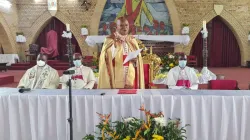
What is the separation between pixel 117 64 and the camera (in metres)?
4.39

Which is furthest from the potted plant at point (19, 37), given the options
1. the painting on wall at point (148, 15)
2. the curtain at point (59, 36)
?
the painting on wall at point (148, 15)

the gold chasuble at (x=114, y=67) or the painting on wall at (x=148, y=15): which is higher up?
the painting on wall at (x=148, y=15)

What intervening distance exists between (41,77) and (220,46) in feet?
44.7

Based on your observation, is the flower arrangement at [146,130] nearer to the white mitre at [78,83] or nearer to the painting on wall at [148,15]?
the white mitre at [78,83]

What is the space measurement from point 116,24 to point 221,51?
13.4 metres

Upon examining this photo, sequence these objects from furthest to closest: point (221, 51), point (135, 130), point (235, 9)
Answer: point (221, 51) → point (235, 9) → point (135, 130)

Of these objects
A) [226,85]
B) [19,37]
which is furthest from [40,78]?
[19,37]

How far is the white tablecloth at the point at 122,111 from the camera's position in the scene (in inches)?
120

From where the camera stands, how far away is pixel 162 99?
3.05 meters

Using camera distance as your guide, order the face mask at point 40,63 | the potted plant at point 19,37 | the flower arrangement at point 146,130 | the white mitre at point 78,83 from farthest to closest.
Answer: the potted plant at point 19,37, the white mitre at point 78,83, the face mask at point 40,63, the flower arrangement at point 146,130

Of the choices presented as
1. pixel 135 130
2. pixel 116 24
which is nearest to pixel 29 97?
pixel 135 130

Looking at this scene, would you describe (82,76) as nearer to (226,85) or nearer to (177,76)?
(177,76)

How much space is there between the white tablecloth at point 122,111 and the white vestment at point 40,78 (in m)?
1.51

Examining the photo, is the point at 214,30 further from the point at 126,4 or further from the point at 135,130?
the point at 135,130
